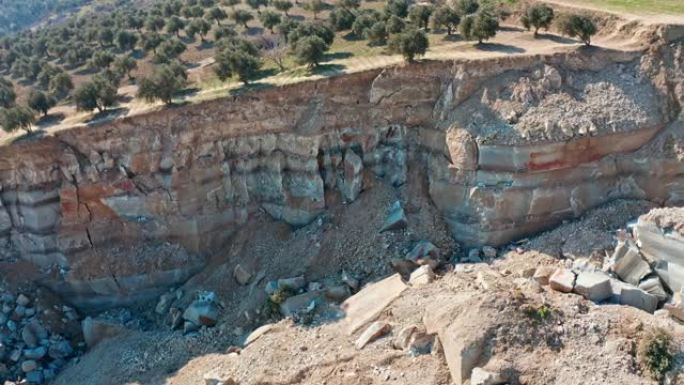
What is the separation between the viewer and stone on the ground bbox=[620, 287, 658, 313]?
2456 centimetres

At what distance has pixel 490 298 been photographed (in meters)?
23.2

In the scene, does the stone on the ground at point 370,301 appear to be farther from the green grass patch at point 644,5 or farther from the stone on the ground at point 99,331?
the green grass patch at point 644,5

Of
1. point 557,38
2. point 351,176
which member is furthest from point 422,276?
point 557,38

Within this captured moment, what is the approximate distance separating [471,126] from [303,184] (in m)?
9.18

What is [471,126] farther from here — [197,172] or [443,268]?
[197,172]

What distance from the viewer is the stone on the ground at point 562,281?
82.1 feet

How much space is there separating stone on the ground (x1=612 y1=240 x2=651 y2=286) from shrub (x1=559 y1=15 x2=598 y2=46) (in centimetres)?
1145

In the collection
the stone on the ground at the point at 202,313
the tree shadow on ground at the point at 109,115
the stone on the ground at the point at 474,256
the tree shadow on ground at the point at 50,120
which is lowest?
the stone on the ground at the point at 202,313

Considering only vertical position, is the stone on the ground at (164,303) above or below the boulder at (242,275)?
below

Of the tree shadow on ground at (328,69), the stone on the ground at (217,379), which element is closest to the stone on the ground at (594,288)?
the stone on the ground at (217,379)

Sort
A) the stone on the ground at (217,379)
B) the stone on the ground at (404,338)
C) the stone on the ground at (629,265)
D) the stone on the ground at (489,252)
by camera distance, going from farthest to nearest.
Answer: the stone on the ground at (489,252), the stone on the ground at (629,265), the stone on the ground at (217,379), the stone on the ground at (404,338)

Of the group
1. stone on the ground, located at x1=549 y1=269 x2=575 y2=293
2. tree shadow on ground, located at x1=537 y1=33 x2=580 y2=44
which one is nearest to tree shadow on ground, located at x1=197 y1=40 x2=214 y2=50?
tree shadow on ground, located at x1=537 y1=33 x2=580 y2=44

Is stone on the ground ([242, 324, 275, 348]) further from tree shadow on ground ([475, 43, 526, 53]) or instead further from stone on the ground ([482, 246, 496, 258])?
tree shadow on ground ([475, 43, 526, 53])

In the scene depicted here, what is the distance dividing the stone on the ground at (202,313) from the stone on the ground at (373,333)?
8050 mm
